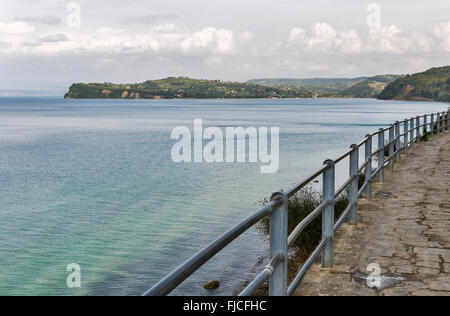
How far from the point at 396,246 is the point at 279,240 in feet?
11.7

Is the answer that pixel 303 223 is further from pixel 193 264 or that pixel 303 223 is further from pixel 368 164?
pixel 368 164

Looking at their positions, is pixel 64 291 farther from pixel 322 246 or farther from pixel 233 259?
pixel 322 246

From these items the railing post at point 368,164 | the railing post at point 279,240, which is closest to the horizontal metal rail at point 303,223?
the railing post at point 279,240

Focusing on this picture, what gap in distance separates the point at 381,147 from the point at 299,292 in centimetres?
634

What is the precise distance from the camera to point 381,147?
35.4 feet

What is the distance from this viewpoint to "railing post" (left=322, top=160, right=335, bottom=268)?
5.58 metres

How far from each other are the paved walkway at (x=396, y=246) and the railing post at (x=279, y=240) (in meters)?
1.17

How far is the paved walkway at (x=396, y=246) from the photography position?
5.34 meters

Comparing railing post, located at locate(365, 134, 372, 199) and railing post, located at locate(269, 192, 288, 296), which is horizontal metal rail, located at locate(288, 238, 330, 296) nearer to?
railing post, located at locate(269, 192, 288, 296)

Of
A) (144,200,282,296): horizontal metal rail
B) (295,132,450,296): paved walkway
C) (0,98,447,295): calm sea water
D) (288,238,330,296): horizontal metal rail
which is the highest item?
(144,200,282,296): horizontal metal rail

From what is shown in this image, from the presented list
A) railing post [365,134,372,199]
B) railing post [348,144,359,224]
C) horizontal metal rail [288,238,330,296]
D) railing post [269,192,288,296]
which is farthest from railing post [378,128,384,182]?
railing post [269,192,288,296]

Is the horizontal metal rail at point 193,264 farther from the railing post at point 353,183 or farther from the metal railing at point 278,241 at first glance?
the railing post at point 353,183

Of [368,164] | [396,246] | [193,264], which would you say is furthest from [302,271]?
[368,164]

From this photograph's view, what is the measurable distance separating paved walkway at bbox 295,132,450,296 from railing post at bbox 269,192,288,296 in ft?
3.85
